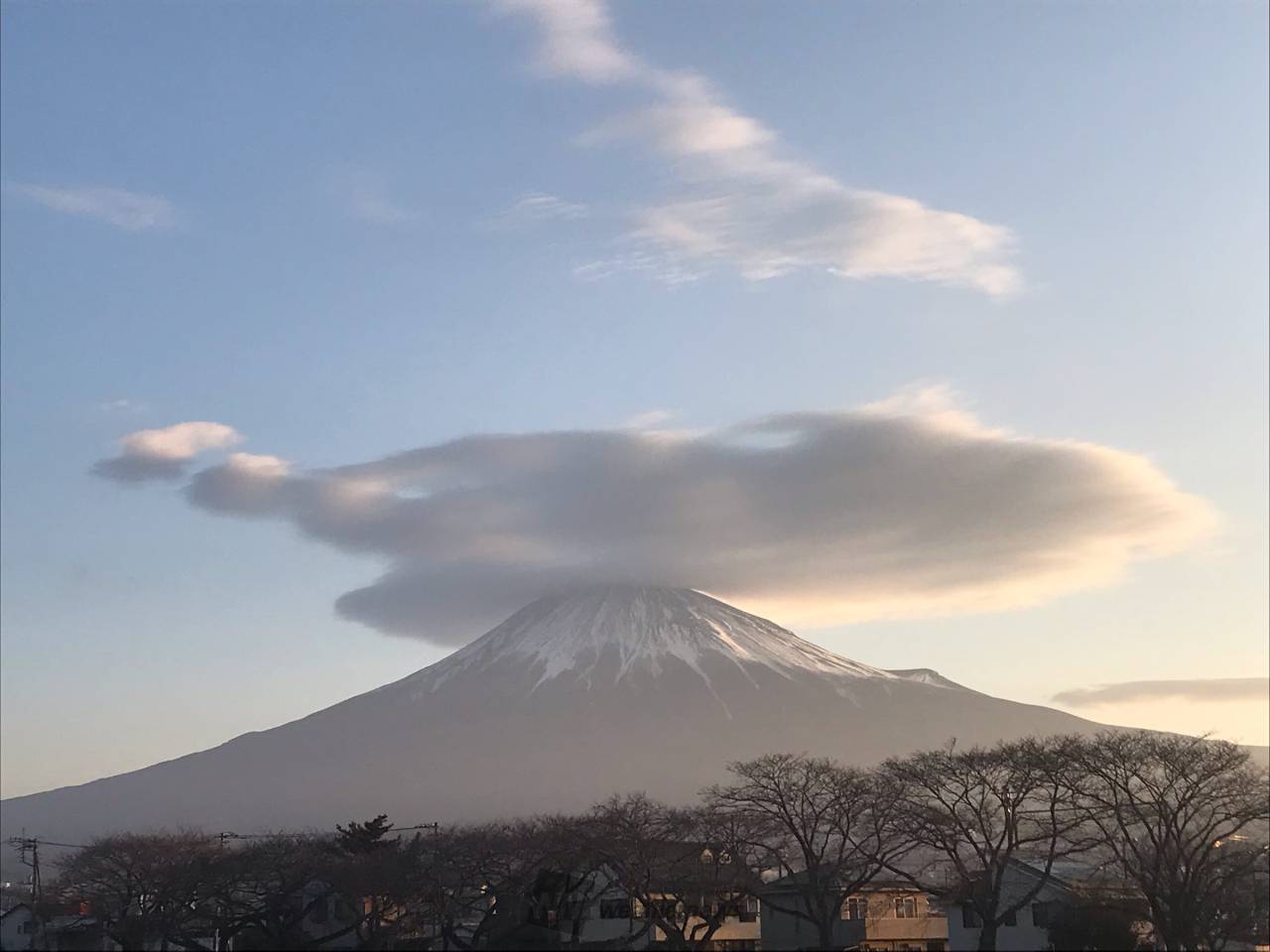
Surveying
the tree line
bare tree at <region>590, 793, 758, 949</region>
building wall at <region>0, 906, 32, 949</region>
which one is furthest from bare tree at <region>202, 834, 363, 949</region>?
building wall at <region>0, 906, 32, 949</region>

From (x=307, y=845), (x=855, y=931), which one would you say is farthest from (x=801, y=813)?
(x=307, y=845)

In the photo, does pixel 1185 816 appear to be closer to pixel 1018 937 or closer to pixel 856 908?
pixel 1018 937

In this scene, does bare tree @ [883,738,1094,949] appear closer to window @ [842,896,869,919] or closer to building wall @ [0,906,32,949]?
window @ [842,896,869,919]

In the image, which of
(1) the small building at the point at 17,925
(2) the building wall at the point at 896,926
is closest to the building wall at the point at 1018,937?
(2) the building wall at the point at 896,926

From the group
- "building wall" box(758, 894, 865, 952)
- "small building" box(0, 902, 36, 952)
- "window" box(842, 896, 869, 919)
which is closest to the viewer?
"building wall" box(758, 894, 865, 952)

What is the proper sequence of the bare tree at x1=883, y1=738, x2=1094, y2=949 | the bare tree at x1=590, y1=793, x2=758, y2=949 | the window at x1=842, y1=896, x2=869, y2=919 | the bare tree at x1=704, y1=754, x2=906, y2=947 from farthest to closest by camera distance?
1. the window at x1=842, y1=896, x2=869, y2=919
2. the bare tree at x1=590, y1=793, x2=758, y2=949
3. the bare tree at x1=704, y1=754, x2=906, y2=947
4. the bare tree at x1=883, y1=738, x2=1094, y2=949

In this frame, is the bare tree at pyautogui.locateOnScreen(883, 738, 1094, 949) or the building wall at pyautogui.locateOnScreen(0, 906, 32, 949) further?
the building wall at pyautogui.locateOnScreen(0, 906, 32, 949)

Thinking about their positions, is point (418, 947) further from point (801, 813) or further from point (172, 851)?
point (172, 851)
